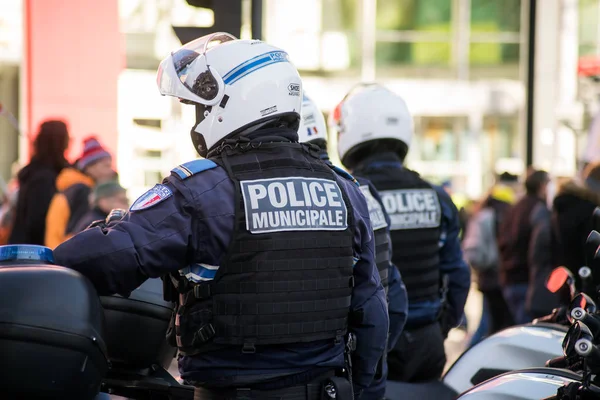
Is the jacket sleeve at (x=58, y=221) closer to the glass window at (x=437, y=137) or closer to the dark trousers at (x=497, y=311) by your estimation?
the dark trousers at (x=497, y=311)

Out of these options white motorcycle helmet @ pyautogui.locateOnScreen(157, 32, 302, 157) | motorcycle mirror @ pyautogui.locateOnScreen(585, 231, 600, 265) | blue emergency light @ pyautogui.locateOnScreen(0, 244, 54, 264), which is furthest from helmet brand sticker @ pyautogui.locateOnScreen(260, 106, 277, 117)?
motorcycle mirror @ pyautogui.locateOnScreen(585, 231, 600, 265)

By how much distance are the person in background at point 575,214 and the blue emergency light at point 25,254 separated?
4.18 metres

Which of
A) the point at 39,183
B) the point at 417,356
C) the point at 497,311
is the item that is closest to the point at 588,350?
the point at 417,356

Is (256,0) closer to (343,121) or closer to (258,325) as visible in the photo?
(343,121)

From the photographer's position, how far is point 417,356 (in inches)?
174

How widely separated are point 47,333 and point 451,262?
2805 mm

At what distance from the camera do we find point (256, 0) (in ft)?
17.6

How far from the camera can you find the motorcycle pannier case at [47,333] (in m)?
2.31

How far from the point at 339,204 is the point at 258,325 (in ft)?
1.43

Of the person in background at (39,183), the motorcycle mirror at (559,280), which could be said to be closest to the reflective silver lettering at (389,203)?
the motorcycle mirror at (559,280)

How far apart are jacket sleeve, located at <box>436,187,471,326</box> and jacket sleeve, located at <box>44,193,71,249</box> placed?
2927 mm

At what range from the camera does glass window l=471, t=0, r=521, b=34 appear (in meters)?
25.1

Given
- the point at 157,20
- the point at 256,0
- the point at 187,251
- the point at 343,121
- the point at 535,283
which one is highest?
the point at 157,20

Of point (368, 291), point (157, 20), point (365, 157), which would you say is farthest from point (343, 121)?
point (157, 20)
